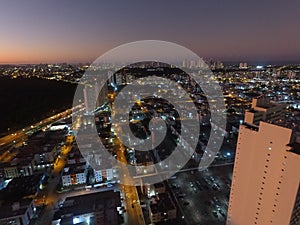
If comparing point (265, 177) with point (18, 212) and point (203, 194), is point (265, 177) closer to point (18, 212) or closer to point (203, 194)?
point (203, 194)

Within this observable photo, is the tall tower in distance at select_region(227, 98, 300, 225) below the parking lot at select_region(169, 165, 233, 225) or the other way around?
the other way around

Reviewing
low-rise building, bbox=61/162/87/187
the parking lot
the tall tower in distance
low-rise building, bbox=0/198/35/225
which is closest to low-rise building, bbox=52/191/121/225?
low-rise building, bbox=0/198/35/225

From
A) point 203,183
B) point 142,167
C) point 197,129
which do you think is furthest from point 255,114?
point 197,129

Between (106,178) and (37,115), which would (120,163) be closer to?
(106,178)

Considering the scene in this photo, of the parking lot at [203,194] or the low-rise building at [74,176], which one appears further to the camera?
the low-rise building at [74,176]

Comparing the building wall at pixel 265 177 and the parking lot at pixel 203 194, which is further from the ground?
the building wall at pixel 265 177

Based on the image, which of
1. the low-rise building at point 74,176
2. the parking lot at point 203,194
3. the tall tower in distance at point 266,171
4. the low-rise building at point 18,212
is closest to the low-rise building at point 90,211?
the low-rise building at point 18,212

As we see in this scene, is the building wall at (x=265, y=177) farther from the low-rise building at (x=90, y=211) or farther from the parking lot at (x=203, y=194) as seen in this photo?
the low-rise building at (x=90, y=211)

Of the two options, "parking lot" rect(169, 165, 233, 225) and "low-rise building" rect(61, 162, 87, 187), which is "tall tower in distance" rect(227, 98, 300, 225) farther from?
"low-rise building" rect(61, 162, 87, 187)
